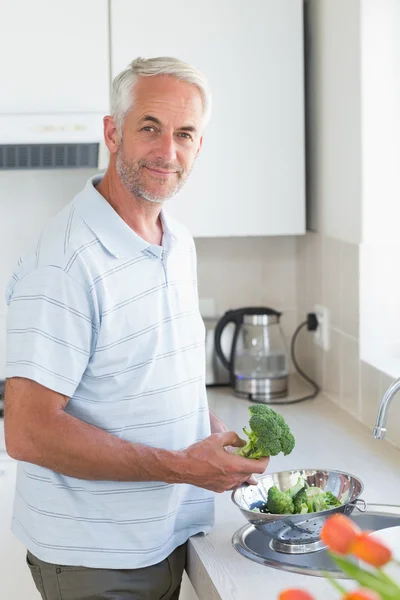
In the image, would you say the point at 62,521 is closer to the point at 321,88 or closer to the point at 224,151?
the point at 224,151

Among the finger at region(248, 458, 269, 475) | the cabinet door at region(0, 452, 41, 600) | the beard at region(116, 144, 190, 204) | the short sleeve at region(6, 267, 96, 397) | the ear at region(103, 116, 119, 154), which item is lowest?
the cabinet door at region(0, 452, 41, 600)

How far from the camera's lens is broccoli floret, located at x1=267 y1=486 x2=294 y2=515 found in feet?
5.07

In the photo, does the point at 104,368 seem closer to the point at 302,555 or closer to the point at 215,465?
the point at 215,465

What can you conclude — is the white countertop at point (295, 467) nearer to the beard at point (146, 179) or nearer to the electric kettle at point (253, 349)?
the electric kettle at point (253, 349)

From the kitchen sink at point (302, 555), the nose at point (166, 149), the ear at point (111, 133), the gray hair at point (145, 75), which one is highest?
the gray hair at point (145, 75)

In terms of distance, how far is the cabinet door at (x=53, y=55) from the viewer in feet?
8.19

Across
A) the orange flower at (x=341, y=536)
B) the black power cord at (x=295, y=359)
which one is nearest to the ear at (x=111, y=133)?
the orange flower at (x=341, y=536)

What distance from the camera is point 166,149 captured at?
158 cm

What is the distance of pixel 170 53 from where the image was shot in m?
2.60

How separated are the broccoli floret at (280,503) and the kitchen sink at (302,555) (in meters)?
0.04

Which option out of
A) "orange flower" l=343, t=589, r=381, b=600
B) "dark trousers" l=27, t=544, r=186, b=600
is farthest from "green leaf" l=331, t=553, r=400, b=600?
"dark trousers" l=27, t=544, r=186, b=600

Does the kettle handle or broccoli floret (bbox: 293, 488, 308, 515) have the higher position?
the kettle handle

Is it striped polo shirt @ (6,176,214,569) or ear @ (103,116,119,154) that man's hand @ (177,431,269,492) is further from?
ear @ (103,116,119,154)

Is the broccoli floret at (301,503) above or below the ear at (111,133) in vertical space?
below
